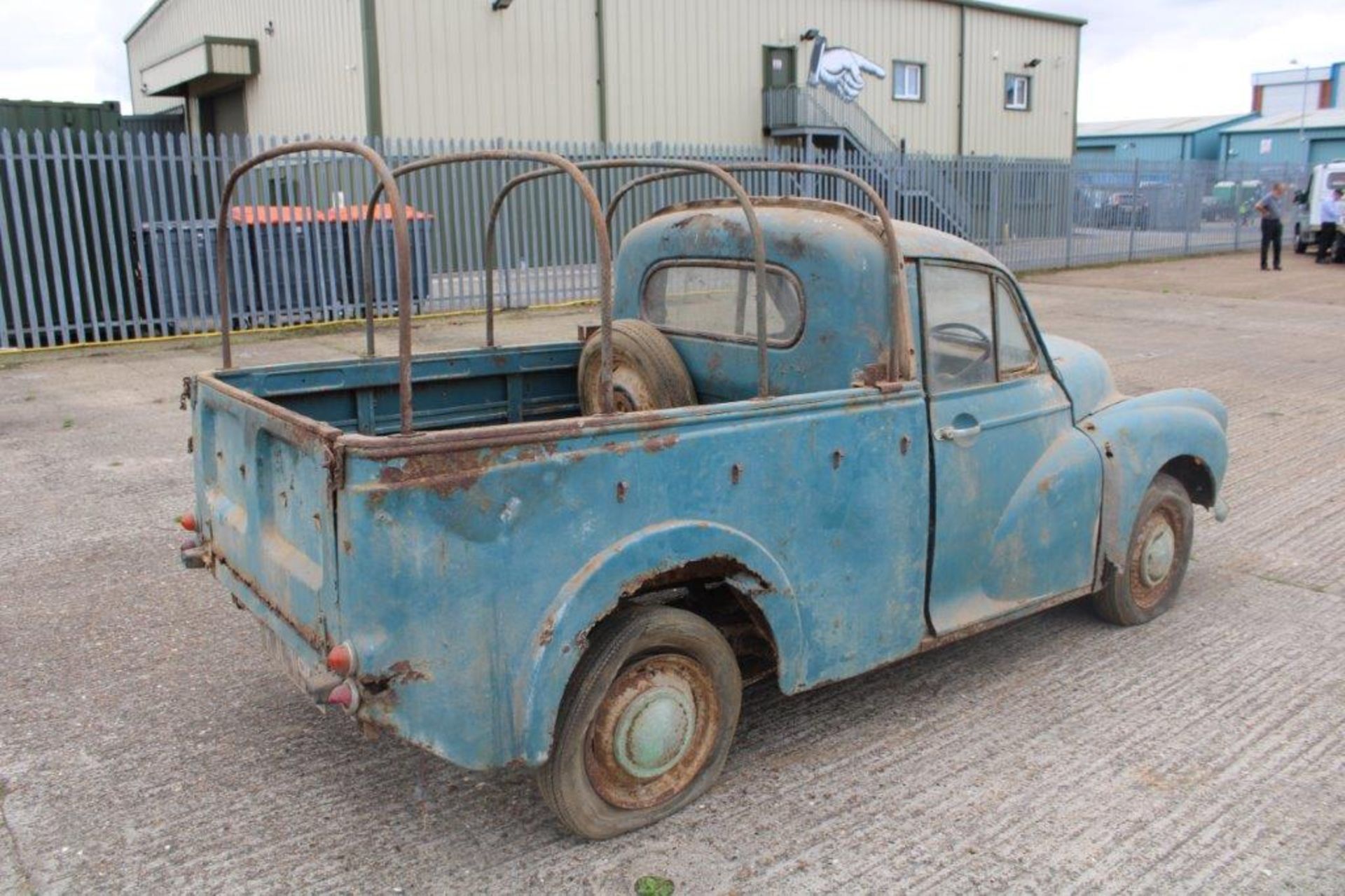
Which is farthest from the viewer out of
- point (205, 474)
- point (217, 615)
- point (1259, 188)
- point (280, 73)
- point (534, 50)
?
point (1259, 188)

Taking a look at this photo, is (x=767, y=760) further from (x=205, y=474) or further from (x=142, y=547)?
(x=142, y=547)

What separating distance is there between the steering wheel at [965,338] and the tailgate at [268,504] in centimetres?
212

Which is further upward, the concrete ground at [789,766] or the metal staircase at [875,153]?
the metal staircase at [875,153]

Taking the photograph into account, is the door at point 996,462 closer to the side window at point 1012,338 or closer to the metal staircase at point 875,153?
the side window at point 1012,338

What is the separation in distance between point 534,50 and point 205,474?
755 inches

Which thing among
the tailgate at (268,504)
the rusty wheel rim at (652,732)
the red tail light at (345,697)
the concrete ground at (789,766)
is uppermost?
the tailgate at (268,504)

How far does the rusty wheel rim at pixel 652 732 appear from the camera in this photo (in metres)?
3.25

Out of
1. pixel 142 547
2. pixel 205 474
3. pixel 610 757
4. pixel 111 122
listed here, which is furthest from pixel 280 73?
pixel 610 757

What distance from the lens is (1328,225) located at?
77.8ft

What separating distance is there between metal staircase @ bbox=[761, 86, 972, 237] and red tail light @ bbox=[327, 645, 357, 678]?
58.7ft

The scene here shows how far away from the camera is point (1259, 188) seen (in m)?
28.3

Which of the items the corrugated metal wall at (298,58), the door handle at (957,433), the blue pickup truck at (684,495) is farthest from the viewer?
the corrugated metal wall at (298,58)

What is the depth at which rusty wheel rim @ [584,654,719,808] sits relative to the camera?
3250 mm

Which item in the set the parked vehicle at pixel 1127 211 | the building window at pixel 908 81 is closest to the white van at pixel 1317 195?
the parked vehicle at pixel 1127 211
